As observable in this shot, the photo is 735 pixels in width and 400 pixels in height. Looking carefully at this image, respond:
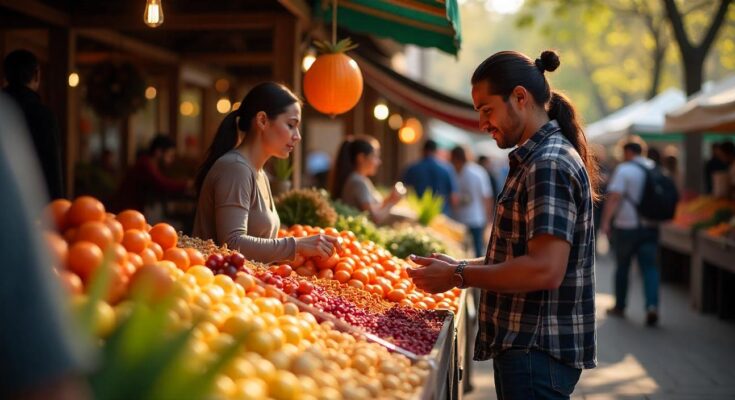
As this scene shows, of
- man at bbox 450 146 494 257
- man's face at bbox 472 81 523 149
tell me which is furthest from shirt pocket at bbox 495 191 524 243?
man at bbox 450 146 494 257

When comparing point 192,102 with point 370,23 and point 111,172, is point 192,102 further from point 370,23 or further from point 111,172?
point 370,23

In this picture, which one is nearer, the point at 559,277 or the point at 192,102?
the point at 559,277

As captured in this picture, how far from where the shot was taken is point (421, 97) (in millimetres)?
11062

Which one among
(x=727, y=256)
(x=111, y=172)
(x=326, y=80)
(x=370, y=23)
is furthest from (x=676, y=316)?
(x=111, y=172)

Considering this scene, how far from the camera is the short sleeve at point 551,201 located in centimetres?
282

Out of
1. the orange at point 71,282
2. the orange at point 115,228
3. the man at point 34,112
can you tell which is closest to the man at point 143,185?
the man at point 34,112

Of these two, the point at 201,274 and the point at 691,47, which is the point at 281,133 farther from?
the point at 691,47

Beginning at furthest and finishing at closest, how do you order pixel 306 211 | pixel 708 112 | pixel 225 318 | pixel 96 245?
pixel 708 112 < pixel 306 211 < pixel 225 318 < pixel 96 245

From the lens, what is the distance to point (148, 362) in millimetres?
1734

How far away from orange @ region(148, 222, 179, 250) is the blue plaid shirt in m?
1.33

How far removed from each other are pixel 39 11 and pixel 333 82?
3120 millimetres

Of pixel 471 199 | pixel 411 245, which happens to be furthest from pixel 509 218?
pixel 471 199

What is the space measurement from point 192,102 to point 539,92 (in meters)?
18.2

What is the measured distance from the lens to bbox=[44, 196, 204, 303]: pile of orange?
8.19 ft
